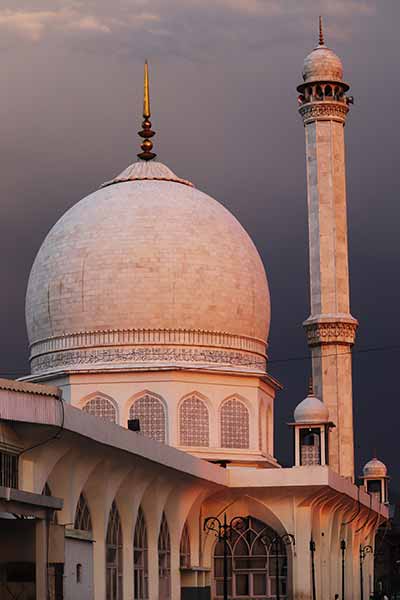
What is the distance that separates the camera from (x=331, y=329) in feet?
170

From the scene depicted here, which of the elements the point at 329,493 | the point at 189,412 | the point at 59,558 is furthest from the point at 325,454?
the point at 59,558

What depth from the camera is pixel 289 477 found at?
133 feet

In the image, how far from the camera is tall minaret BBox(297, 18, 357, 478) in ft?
169

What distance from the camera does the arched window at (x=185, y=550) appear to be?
39750 millimetres

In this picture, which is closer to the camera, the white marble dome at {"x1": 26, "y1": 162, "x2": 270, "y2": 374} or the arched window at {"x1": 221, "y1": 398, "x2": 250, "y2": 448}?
the arched window at {"x1": 221, "y1": 398, "x2": 250, "y2": 448}

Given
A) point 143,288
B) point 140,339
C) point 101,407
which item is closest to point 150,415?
point 101,407

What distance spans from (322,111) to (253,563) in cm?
1880

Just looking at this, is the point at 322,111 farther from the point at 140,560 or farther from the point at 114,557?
the point at 114,557

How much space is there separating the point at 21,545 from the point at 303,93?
32648 millimetres

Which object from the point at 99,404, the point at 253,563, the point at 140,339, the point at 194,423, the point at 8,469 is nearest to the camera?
the point at 8,469

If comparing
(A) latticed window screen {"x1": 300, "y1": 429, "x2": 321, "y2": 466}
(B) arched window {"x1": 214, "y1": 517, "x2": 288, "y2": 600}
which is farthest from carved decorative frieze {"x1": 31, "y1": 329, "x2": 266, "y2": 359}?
(B) arched window {"x1": 214, "y1": 517, "x2": 288, "y2": 600}

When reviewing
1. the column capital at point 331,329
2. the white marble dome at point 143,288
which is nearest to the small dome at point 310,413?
the white marble dome at point 143,288

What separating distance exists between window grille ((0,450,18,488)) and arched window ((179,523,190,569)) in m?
15.0

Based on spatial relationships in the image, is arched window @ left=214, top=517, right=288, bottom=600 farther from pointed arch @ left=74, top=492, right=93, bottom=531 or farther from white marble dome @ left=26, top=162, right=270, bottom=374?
pointed arch @ left=74, top=492, right=93, bottom=531
